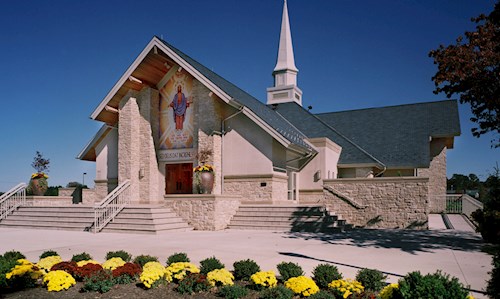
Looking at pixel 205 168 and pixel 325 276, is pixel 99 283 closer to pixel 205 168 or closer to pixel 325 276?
pixel 325 276

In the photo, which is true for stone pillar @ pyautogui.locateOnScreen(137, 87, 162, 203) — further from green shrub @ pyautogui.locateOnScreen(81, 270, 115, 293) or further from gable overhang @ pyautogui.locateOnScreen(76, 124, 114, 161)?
green shrub @ pyautogui.locateOnScreen(81, 270, 115, 293)

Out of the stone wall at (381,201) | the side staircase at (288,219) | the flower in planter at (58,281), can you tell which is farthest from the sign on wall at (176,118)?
the flower in planter at (58,281)

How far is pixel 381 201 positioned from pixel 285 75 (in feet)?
61.2

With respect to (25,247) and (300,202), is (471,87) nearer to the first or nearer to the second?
(300,202)

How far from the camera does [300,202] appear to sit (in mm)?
22766

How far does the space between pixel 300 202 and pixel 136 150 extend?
391 inches

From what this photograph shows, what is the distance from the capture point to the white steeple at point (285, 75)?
3269 cm

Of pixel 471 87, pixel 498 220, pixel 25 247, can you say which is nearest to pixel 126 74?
pixel 25 247

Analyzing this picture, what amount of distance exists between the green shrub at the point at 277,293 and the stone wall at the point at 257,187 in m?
13.6

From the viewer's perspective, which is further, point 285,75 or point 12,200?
point 285,75

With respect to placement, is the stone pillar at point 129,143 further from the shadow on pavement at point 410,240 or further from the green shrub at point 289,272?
the green shrub at point 289,272

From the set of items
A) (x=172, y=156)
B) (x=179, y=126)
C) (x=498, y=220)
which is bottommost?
(x=498, y=220)

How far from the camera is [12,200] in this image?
20172 millimetres

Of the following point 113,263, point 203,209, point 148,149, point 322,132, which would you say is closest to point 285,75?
point 322,132
